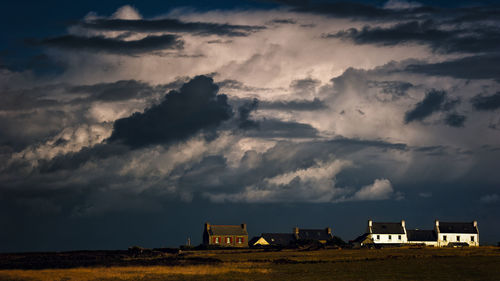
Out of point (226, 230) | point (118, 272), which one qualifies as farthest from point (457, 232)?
point (118, 272)

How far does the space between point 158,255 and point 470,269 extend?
2540 inches

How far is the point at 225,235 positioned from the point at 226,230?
194 centimetres

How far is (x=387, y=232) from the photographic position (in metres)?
184

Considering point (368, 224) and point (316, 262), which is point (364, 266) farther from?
point (368, 224)

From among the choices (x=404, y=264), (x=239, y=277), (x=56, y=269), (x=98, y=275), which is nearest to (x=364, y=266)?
(x=404, y=264)

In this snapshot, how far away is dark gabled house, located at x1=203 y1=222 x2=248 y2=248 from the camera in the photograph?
178 metres

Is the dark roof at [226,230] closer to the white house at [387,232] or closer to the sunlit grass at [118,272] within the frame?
the white house at [387,232]

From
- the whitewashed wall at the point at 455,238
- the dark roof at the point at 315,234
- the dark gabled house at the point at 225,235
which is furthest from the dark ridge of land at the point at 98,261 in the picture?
the whitewashed wall at the point at 455,238

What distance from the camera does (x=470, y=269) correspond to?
6812 centimetres

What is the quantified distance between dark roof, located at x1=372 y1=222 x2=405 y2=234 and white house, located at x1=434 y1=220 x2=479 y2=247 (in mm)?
10255

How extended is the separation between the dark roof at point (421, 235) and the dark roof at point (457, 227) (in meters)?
2.98

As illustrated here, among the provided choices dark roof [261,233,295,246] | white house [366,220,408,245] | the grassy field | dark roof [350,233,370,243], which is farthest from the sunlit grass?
white house [366,220,408,245]

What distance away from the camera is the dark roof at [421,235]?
182m

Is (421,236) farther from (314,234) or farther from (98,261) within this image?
(98,261)
